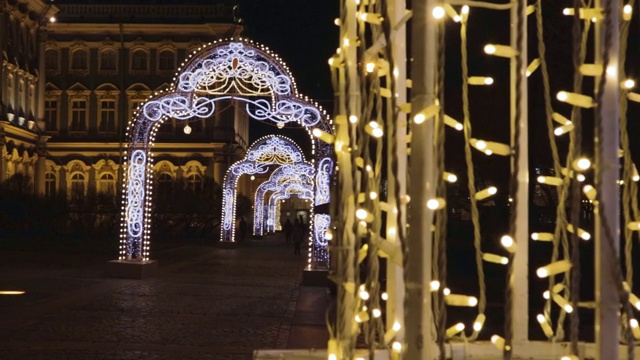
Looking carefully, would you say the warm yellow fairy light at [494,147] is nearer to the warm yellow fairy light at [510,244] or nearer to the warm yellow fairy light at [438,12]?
the warm yellow fairy light at [510,244]

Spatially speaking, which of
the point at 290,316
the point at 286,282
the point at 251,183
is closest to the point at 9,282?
the point at 286,282

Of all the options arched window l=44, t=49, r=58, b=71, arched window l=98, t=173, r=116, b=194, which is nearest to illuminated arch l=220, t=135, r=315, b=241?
arched window l=98, t=173, r=116, b=194

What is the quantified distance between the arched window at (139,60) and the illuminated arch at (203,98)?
39.5m

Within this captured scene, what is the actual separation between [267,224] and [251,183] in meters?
10.3

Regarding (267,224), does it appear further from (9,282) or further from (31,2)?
(9,282)

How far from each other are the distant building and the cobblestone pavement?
110 feet

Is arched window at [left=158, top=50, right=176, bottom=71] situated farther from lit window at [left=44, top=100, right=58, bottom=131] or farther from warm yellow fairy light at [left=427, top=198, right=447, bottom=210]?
warm yellow fairy light at [left=427, top=198, right=447, bottom=210]

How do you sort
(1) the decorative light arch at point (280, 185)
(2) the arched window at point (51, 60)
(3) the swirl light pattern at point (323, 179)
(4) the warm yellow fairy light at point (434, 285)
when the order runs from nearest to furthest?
(4) the warm yellow fairy light at point (434, 285)
(3) the swirl light pattern at point (323, 179)
(1) the decorative light arch at point (280, 185)
(2) the arched window at point (51, 60)

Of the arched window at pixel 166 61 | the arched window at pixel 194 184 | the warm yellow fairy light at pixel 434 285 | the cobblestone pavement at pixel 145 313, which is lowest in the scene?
the cobblestone pavement at pixel 145 313

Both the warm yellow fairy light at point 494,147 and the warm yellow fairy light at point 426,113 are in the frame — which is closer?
the warm yellow fairy light at point 426,113

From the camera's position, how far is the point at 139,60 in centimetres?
5866

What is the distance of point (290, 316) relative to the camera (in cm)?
1420

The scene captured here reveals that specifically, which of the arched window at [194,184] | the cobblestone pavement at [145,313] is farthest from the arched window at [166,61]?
the cobblestone pavement at [145,313]

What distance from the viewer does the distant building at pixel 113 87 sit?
57.4 m
